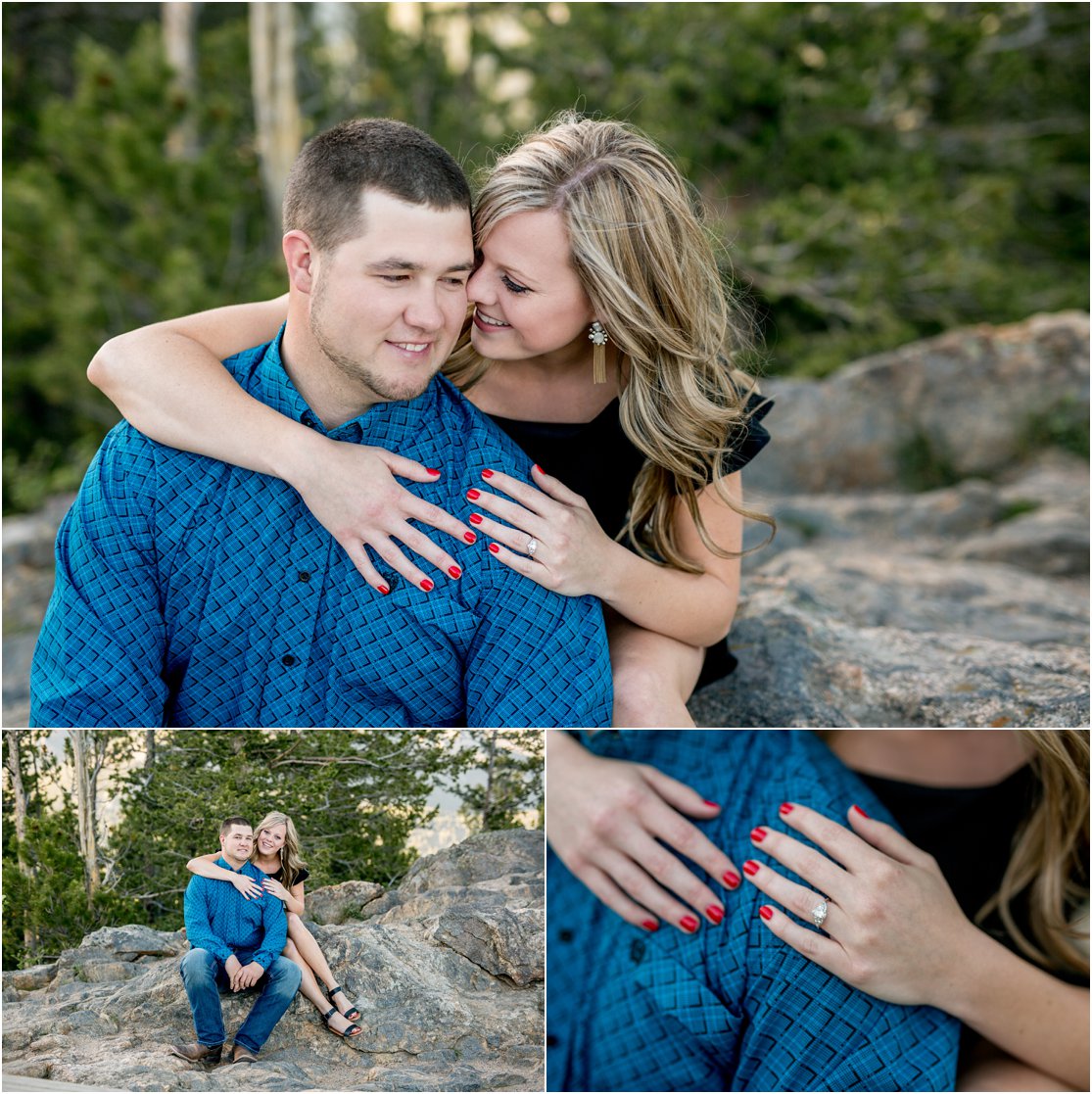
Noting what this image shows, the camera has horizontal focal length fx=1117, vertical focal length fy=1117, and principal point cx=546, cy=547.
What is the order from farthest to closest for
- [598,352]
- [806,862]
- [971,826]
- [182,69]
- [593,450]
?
[182,69]
[593,450]
[598,352]
[971,826]
[806,862]

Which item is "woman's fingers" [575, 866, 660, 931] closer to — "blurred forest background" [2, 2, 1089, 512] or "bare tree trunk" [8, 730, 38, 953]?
"bare tree trunk" [8, 730, 38, 953]

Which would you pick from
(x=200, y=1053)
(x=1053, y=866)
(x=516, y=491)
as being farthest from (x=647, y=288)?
(x=200, y=1053)

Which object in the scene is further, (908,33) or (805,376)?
(908,33)

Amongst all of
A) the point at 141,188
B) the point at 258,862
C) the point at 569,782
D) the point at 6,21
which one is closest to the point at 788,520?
the point at 569,782

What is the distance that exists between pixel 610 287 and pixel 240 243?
692cm

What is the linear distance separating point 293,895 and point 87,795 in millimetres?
406

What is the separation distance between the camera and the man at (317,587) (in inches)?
78.4

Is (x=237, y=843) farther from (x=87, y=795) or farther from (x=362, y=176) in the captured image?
(x=362, y=176)

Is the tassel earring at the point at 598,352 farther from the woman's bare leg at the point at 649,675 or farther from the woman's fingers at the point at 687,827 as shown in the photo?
the woman's fingers at the point at 687,827

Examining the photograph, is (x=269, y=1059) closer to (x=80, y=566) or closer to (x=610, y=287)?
(x=80, y=566)

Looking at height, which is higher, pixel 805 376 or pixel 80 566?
pixel 805 376

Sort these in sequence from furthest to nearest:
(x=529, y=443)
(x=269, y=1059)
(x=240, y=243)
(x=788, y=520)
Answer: (x=240, y=243)
(x=788, y=520)
(x=529, y=443)
(x=269, y=1059)

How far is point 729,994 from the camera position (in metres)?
1.96

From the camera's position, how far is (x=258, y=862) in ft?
6.43
